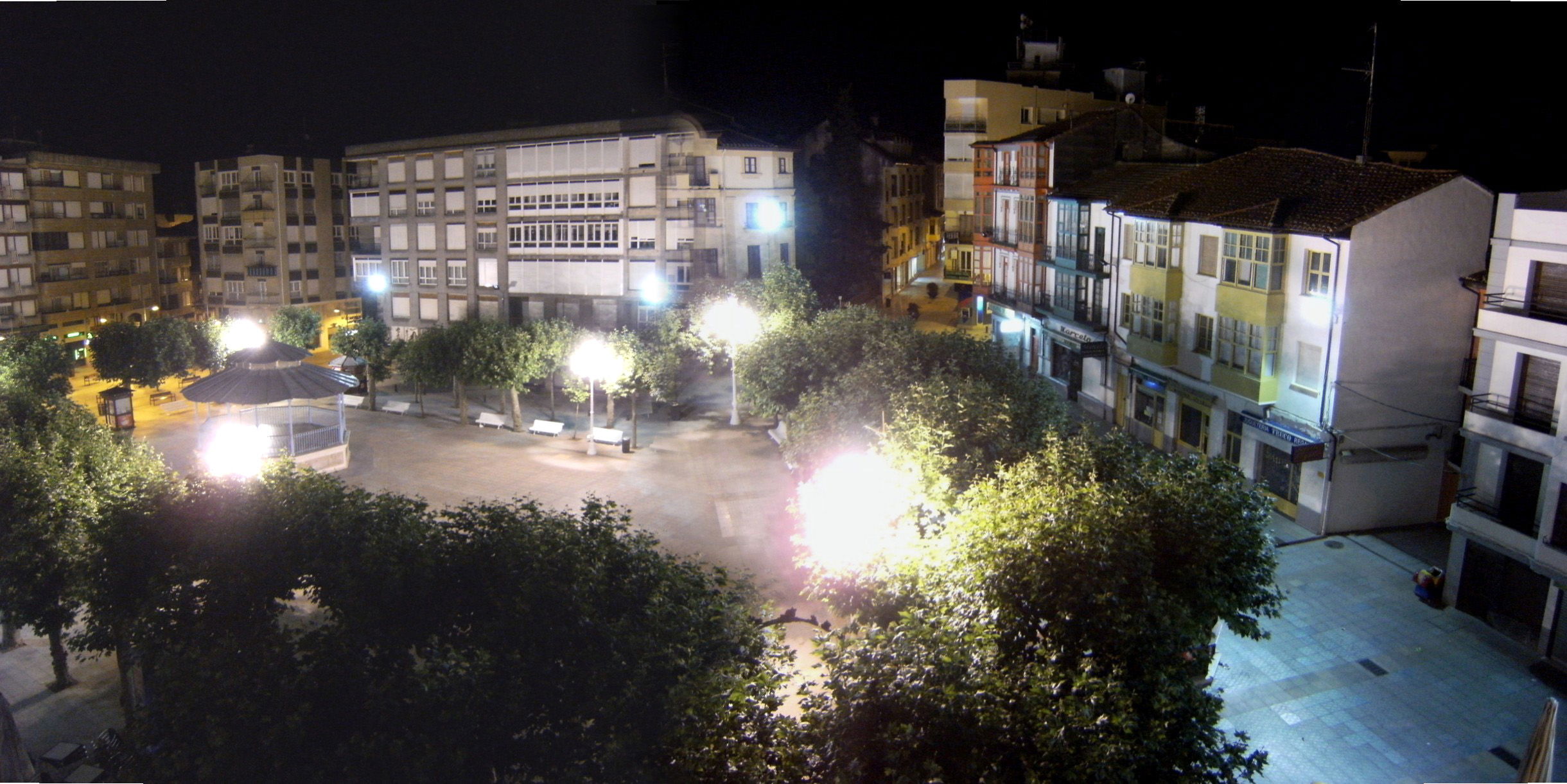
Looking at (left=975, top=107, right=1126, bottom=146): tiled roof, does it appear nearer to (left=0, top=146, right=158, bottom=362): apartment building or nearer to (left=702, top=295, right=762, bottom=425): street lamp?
(left=702, top=295, right=762, bottom=425): street lamp

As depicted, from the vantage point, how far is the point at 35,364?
46.1 metres

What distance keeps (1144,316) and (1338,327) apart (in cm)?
1017

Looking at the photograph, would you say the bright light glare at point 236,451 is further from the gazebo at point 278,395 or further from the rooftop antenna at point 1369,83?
the rooftop antenna at point 1369,83

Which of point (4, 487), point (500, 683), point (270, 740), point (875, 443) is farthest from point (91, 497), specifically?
point (875, 443)

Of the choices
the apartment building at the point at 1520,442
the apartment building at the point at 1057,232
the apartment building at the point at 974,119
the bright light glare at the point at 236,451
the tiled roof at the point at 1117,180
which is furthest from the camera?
the apartment building at the point at 974,119

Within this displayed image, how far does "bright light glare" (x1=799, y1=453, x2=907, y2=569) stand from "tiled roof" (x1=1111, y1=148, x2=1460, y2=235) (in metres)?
15.7

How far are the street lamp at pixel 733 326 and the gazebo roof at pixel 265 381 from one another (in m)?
15.4

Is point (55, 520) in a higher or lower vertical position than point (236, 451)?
higher

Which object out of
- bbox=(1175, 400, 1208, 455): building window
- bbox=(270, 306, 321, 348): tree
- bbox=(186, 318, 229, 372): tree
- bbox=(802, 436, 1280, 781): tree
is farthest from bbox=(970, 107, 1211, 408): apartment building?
bbox=(270, 306, 321, 348): tree

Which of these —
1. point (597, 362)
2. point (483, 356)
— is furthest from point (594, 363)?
point (483, 356)

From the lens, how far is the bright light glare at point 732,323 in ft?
144

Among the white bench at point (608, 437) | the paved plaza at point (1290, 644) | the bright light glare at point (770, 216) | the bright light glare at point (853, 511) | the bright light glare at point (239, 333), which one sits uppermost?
the bright light glare at point (770, 216)

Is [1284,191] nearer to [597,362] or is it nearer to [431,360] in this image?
[597,362]

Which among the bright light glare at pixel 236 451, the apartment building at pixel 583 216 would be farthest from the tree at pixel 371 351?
the apartment building at pixel 583 216
